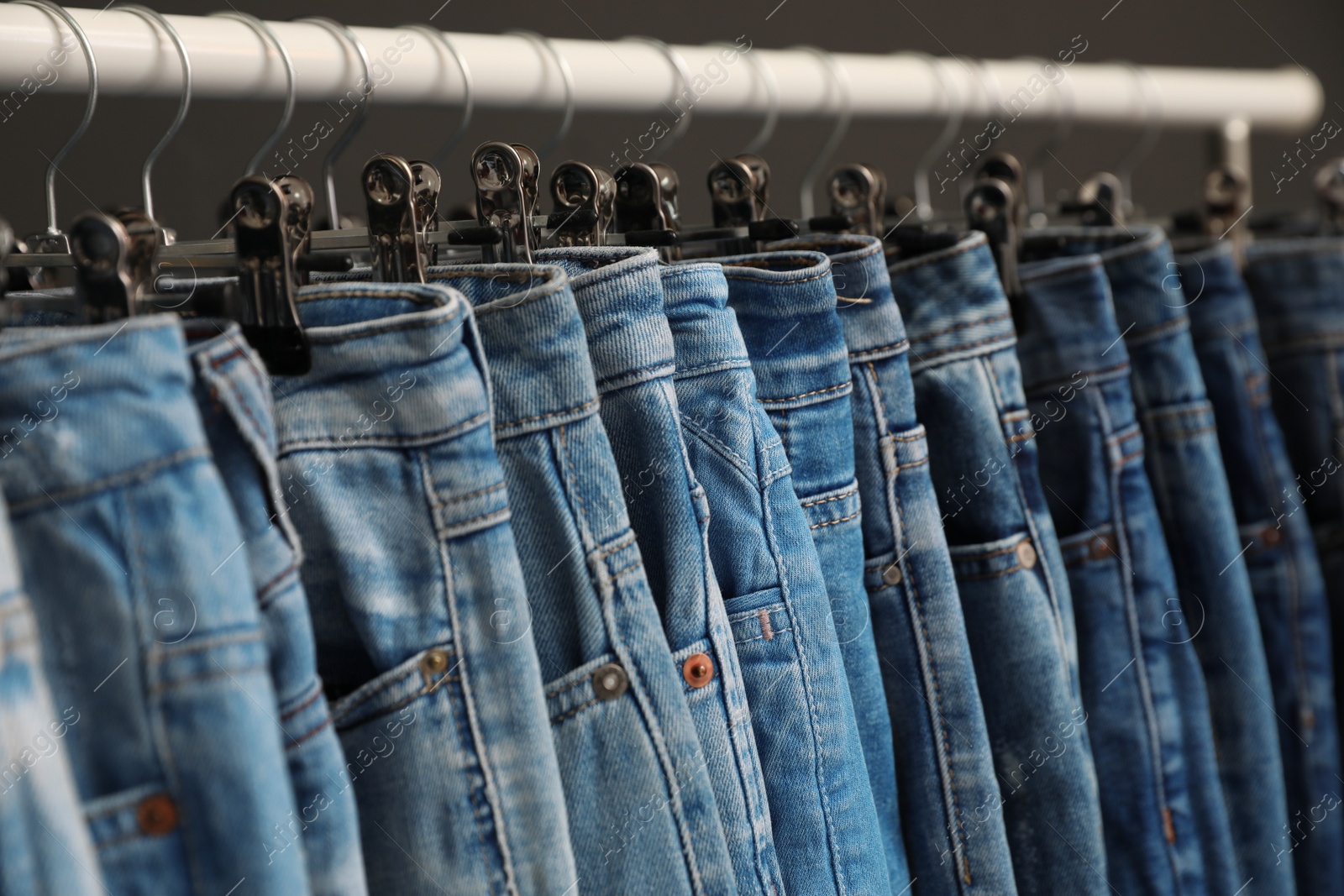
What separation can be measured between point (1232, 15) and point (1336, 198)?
137 centimetres

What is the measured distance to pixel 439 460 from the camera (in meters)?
0.52

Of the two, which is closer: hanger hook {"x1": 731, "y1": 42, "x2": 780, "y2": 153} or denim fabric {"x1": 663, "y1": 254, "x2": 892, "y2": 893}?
denim fabric {"x1": 663, "y1": 254, "x2": 892, "y2": 893}

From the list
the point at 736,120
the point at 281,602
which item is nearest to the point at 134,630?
the point at 281,602

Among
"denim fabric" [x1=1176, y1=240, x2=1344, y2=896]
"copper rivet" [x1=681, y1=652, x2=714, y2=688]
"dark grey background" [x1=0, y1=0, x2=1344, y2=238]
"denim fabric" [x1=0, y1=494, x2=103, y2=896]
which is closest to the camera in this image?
"denim fabric" [x1=0, y1=494, x2=103, y2=896]

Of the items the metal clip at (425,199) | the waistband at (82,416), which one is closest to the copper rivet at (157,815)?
the waistband at (82,416)

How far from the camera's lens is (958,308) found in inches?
31.4

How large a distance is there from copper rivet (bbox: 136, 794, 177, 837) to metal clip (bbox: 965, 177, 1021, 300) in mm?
673

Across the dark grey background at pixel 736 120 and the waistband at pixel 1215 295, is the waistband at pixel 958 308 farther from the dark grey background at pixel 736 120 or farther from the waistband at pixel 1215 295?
the dark grey background at pixel 736 120

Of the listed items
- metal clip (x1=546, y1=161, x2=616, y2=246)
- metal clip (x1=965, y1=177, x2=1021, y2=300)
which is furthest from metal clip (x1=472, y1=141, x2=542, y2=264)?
metal clip (x1=965, y1=177, x2=1021, y2=300)

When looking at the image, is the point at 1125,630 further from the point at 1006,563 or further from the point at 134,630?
the point at 134,630

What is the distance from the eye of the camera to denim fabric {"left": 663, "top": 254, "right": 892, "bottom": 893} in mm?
646

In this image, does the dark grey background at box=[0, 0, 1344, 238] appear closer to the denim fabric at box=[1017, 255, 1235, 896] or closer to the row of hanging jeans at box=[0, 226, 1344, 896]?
the row of hanging jeans at box=[0, 226, 1344, 896]

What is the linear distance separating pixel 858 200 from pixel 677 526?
37 cm

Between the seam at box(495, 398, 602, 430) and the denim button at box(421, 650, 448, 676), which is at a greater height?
the seam at box(495, 398, 602, 430)
